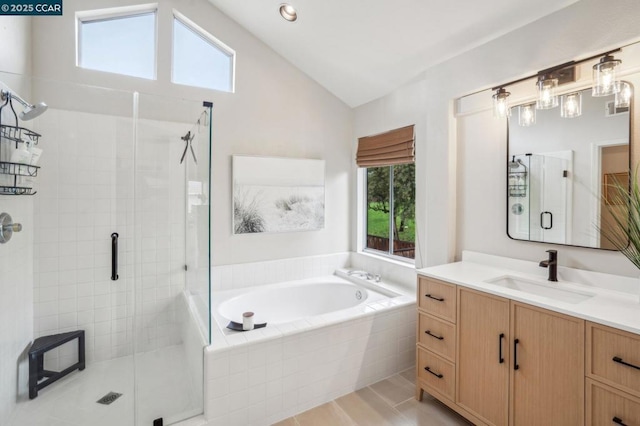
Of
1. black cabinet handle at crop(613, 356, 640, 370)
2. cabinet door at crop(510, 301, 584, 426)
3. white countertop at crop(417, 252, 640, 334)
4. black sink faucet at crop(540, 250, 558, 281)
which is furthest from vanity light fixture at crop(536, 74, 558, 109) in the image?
black cabinet handle at crop(613, 356, 640, 370)

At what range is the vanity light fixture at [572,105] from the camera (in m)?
1.80

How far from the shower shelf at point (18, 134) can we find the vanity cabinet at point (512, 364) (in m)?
2.73

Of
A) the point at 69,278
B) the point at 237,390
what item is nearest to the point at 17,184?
the point at 69,278

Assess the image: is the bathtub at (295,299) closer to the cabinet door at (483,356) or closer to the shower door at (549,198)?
the cabinet door at (483,356)

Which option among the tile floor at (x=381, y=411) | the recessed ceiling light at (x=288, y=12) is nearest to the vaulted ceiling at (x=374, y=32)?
the recessed ceiling light at (x=288, y=12)

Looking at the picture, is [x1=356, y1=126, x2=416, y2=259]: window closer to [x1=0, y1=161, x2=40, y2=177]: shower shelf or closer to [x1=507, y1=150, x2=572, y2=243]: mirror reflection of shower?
[x1=507, y1=150, x2=572, y2=243]: mirror reflection of shower

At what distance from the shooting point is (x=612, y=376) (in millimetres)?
1275

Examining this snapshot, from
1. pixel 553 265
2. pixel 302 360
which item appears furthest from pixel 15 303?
pixel 553 265

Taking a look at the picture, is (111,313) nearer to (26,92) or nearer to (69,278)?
(69,278)

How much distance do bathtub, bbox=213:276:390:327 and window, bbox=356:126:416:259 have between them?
631mm

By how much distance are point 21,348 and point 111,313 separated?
1.77 feet

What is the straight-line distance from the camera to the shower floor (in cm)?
186

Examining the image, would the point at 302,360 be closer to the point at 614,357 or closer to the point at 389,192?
the point at 614,357

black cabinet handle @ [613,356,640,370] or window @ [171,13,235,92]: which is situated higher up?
window @ [171,13,235,92]
